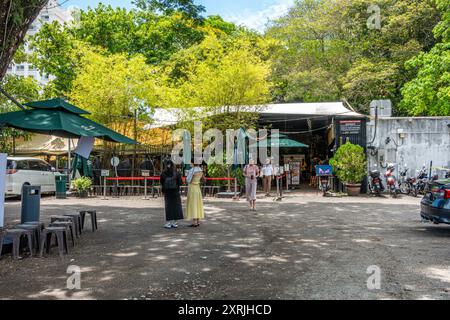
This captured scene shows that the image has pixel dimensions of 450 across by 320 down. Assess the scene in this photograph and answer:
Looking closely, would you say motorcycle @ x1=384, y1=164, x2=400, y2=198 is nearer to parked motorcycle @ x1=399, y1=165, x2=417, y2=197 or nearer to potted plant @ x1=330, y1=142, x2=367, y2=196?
parked motorcycle @ x1=399, y1=165, x2=417, y2=197

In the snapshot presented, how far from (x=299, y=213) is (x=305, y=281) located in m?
6.90

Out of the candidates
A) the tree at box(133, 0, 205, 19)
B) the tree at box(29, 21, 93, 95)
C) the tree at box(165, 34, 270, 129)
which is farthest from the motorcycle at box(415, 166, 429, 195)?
the tree at box(29, 21, 93, 95)

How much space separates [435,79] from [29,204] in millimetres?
21515

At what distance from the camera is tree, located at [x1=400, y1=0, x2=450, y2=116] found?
21.6 m

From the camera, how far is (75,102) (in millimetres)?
20516


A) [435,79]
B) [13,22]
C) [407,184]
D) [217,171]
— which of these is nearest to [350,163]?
[407,184]

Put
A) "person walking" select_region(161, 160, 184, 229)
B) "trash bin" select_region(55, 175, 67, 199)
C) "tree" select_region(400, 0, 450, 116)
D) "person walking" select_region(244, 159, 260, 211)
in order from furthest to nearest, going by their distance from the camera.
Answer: "tree" select_region(400, 0, 450, 116) → "trash bin" select_region(55, 175, 67, 199) → "person walking" select_region(244, 159, 260, 211) → "person walking" select_region(161, 160, 184, 229)

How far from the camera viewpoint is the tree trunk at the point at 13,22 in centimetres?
701

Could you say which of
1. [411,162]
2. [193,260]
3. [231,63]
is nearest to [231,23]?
[231,63]

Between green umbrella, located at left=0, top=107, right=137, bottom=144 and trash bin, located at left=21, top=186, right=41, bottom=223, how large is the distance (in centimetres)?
117

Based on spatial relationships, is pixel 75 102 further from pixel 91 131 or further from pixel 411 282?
pixel 411 282

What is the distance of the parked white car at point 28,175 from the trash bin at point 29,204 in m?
8.25

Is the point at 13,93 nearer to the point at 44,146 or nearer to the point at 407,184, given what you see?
the point at 44,146

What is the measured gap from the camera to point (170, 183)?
370 inches
